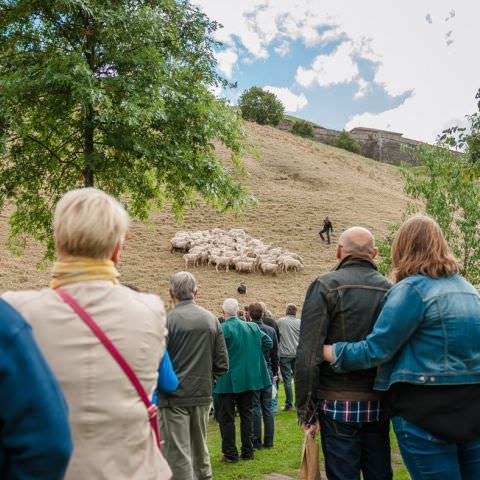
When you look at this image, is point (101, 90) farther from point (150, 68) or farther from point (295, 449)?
point (295, 449)

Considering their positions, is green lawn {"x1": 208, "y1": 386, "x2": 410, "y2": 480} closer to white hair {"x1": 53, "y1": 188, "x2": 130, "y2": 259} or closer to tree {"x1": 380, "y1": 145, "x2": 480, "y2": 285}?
white hair {"x1": 53, "y1": 188, "x2": 130, "y2": 259}

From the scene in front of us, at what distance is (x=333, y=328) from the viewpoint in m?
4.13

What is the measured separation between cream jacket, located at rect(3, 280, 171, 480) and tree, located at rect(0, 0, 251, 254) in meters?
9.18

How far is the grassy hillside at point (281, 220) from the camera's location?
95.8ft

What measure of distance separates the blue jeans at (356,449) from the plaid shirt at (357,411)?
4 centimetres

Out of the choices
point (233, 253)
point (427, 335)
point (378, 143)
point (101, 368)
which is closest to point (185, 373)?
point (427, 335)

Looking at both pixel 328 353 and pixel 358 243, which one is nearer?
pixel 328 353

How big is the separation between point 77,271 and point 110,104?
30.8 feet

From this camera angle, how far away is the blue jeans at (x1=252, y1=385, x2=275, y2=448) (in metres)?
8.87

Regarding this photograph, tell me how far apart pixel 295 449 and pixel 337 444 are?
4853 mm

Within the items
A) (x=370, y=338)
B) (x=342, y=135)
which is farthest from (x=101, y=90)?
(x=342, y=135)

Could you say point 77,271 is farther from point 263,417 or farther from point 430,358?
point 263,417

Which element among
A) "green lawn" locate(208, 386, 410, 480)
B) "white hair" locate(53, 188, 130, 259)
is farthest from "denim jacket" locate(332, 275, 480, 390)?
"green lawn" locate(208, 386, 410, 480)

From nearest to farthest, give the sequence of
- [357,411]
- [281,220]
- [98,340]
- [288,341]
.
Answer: [98,340] → [357,411] → [288,341] → [281,220]
